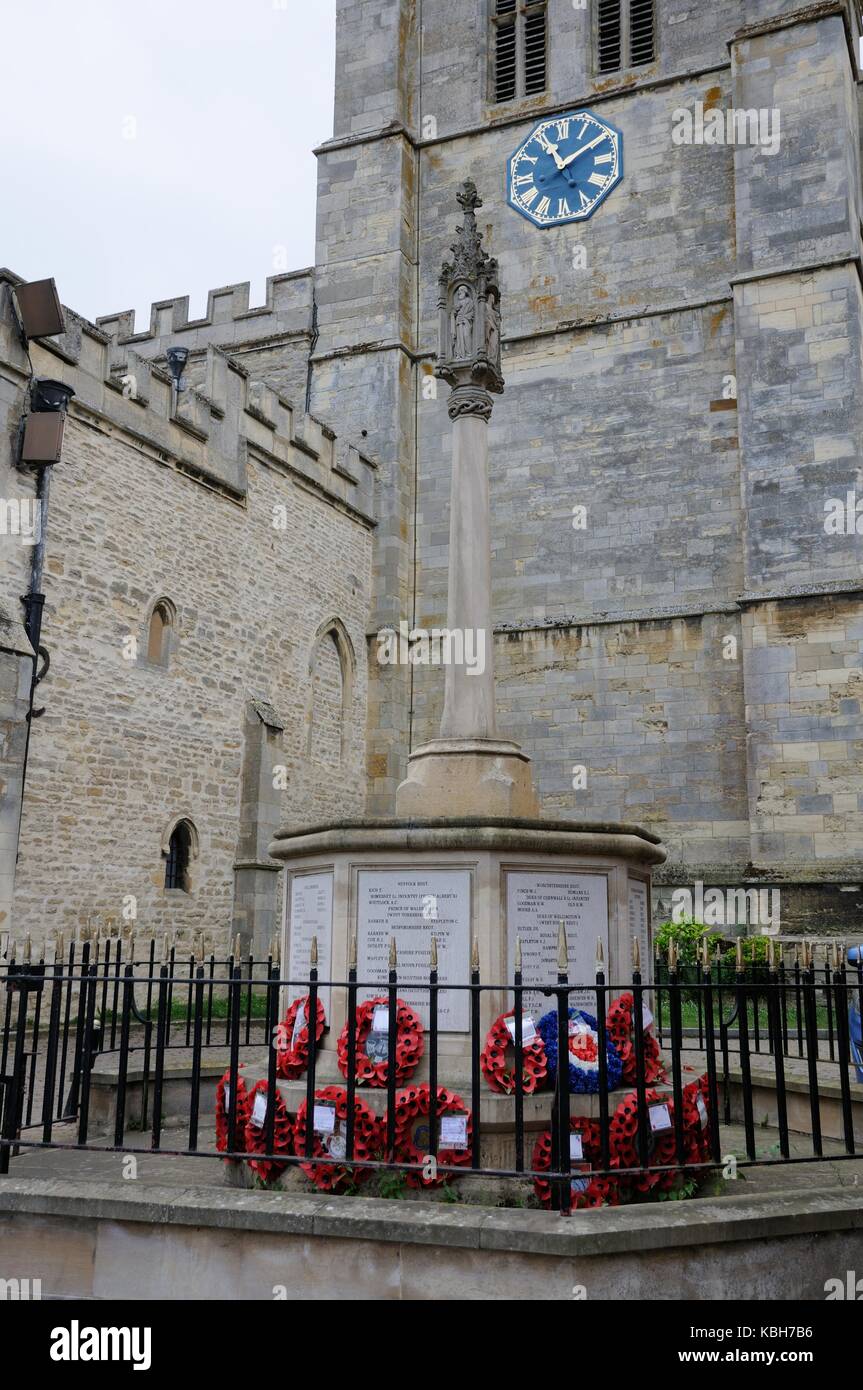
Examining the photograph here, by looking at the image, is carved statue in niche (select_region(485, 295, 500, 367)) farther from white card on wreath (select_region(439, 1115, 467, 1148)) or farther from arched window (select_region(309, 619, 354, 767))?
arched window (select_region(309, 619, 354, 767))

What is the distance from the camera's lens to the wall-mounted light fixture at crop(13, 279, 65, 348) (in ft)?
41.8

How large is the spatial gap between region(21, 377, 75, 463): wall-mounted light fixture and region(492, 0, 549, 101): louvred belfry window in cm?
1227

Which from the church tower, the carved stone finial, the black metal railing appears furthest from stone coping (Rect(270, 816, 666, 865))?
the church tower

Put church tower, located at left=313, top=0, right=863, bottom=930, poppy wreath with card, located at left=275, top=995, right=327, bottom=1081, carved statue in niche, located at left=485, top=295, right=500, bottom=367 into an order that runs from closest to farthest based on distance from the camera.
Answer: poppy wreath with card, located at left=275, top=995, right=327, bottom=1081 < carved statue in niche, located at left=485, top=295, right=500, bottom=367 < church tower, located at left=313, top=0, right=863, bottom=930

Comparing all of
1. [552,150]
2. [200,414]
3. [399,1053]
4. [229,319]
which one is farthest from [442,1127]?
[229,319]

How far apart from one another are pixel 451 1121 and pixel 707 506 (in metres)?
14.4

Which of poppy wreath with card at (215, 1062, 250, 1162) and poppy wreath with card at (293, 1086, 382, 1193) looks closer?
poppy wreath with card at (293, 1086, 382, 1193)

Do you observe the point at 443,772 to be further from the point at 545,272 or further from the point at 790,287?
the point at 545,272

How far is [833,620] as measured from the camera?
1617 cm

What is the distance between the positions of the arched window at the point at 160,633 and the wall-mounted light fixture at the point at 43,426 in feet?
8.34

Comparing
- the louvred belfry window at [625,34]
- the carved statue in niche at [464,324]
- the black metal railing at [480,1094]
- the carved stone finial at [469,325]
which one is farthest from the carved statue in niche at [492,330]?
the louvred belfry window at [625,34]

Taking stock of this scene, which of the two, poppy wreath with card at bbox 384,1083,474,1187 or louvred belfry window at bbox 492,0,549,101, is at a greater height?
louvred belfry window at bbox 492,0,549,101

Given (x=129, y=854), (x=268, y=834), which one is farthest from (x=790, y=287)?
(x=129, y=854)

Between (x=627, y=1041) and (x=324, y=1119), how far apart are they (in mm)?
1462
